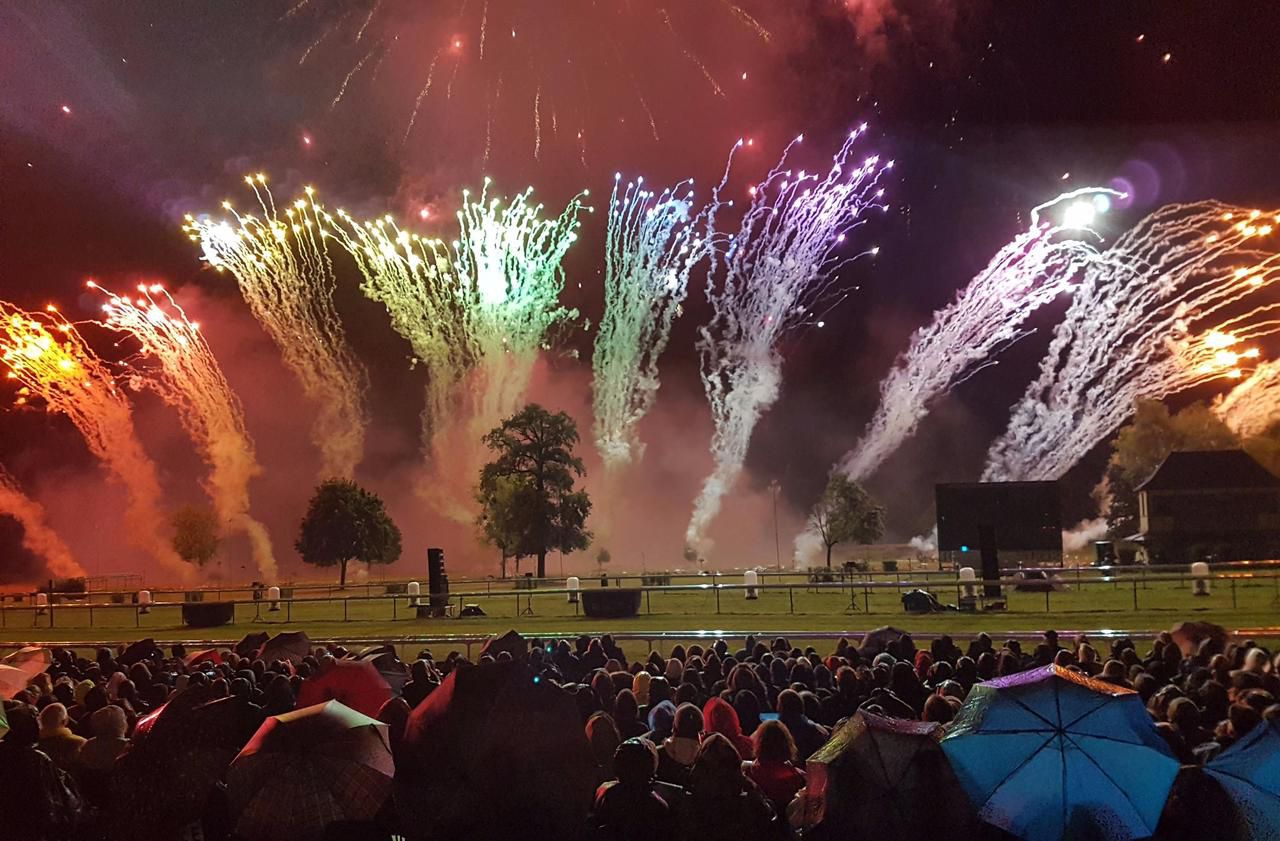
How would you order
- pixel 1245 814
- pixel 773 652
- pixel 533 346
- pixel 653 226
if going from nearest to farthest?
1. pixel 1245 814
2. pixel 773 652
3. pixel 653 226
4. pixel 533 346

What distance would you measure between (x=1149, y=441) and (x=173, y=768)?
82.3 metres

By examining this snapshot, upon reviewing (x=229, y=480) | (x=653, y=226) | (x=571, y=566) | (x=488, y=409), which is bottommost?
(x=571, y=566)

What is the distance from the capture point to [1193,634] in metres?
13.0

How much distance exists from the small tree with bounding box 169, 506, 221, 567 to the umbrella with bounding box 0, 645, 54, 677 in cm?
5462

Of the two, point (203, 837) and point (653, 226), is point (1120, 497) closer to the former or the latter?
point (653, 226)

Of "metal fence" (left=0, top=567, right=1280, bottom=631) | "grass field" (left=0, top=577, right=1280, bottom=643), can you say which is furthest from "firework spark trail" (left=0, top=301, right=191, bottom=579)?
"grass field" (left=0, top=577, right=1280, bottom=643)

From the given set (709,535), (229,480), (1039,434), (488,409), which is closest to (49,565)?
(229,480)

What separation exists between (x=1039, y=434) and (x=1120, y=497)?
8.07 meters

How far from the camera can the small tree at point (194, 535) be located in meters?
66.6

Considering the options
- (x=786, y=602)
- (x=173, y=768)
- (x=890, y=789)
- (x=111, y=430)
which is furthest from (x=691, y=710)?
(x=111, y=430)

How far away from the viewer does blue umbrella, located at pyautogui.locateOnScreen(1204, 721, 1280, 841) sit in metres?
5.33

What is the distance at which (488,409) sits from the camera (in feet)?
220

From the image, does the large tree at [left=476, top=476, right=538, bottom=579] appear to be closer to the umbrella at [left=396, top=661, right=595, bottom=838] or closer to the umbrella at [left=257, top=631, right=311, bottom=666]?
the umbrella at [left=257, top=631, right=311, bottom=666]

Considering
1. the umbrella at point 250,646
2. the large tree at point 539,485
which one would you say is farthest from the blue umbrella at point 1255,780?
the large tree at point 539,485
